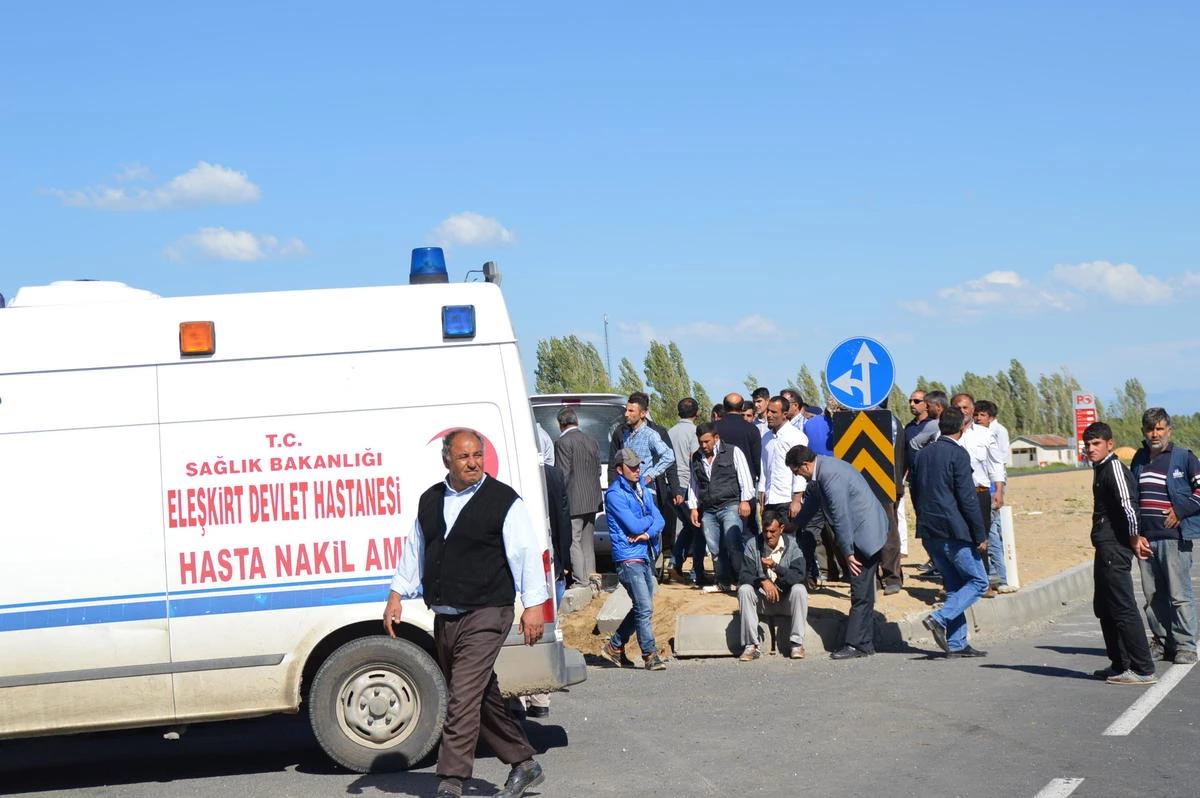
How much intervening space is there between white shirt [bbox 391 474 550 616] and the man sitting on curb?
5.17m

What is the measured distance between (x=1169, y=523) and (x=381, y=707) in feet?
20.9

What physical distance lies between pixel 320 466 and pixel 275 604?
83 cm

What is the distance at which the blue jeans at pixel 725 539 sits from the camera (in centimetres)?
1357

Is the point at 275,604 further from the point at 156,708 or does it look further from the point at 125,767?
the point at 125,767

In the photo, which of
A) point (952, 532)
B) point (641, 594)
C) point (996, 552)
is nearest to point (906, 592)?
point (996, 552)

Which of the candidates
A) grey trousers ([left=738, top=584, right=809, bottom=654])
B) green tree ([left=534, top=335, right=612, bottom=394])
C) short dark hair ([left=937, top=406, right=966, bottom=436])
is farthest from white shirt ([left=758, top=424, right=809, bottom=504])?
green tree ([left=534, top=335, right=612, bottom=394])

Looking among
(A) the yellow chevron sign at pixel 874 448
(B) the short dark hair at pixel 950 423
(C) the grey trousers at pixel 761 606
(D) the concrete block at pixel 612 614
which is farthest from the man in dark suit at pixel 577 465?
(B) the short dark hair at pixel 950 423

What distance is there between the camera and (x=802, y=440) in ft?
46.2

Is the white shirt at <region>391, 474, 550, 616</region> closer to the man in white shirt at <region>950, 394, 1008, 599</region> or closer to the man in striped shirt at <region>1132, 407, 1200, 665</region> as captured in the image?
the man in striped shirt at <region>1132, 407, 1200, 665</region>

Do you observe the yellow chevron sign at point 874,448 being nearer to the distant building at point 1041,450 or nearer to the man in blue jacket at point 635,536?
the man in blue jacket at point 635,536

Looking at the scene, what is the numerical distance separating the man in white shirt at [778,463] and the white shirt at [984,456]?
1.69 meters

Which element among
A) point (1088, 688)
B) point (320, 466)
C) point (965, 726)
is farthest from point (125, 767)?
point (1088, 688)

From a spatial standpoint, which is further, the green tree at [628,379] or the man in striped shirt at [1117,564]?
the green tree at [628,379]

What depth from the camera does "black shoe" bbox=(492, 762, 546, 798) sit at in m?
7.23
